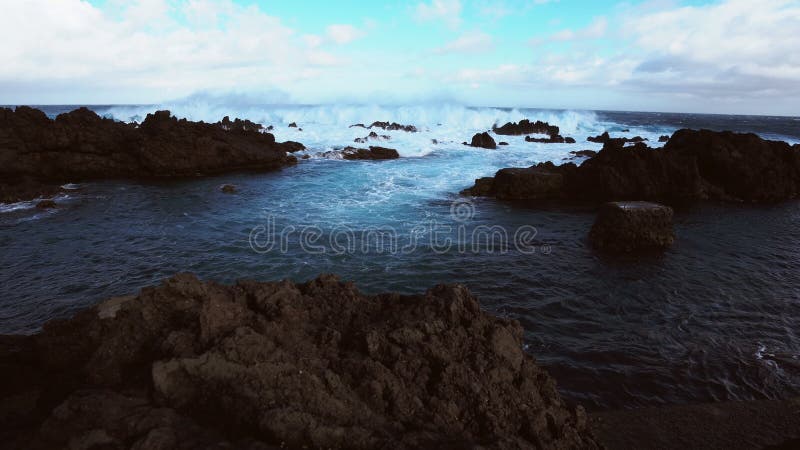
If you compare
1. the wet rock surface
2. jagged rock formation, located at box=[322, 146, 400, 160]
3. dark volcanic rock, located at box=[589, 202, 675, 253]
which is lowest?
the wet rock surface

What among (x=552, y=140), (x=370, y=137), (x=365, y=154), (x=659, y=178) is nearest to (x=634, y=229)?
(x=659, y=178)

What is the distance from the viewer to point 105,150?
29.0 meters

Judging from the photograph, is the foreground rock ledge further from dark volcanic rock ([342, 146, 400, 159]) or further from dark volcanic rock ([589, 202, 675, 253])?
dark volcanic rock ([342, 146, 400, 159])

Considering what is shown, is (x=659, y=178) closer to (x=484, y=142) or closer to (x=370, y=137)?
(x=484, y=142)

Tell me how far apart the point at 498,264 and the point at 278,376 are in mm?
10290

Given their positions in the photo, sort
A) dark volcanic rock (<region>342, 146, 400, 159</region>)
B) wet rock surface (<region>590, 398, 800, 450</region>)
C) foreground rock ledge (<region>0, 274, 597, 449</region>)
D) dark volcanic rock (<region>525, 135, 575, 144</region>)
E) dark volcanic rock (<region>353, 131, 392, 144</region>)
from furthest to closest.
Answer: dark volcanic rock (<region>525, 135, 575, 144</region>)
dark volcanic rock (<region>353, 131, 392, 144</region>)
dark volcanic rock (<region>342, 146, 400, 159</region>)
wet rock surface (<region>590, 398, 800, 450</region>)
foreground rock ledge (<region>0, 274, 597, 449</region>)

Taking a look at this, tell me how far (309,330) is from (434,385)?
5.72 ft

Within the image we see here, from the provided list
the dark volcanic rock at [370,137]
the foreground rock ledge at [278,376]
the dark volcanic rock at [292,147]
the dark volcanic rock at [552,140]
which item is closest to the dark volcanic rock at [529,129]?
the dark volcanic rock at [552,140]

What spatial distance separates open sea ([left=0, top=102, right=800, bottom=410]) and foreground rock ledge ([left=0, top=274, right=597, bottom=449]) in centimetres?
280

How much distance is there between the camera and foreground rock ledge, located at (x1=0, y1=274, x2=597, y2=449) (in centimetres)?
373

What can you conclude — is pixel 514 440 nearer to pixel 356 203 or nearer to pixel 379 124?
pixel 356 203

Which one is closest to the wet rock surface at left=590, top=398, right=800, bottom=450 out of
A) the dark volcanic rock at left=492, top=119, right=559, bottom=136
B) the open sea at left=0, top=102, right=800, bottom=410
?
the open sea at left=0, top=102, right=800, bottom=410

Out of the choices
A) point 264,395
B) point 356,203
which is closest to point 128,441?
point 264,395

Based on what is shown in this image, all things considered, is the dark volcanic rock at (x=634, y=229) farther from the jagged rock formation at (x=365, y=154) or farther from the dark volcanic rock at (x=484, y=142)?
the dark volcanic rock at (x=484, y=142)
